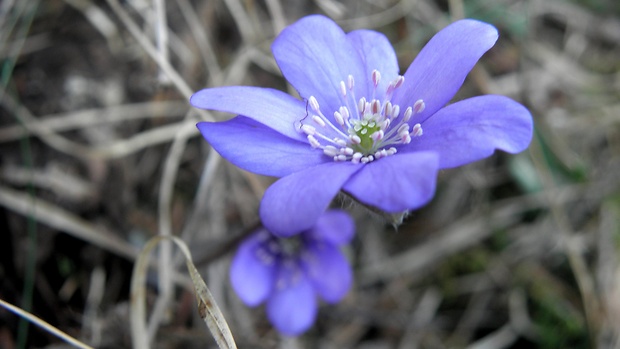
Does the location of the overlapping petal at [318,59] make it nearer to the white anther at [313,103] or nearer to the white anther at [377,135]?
the white anther at [313,103]

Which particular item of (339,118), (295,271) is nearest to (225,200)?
(295,271)

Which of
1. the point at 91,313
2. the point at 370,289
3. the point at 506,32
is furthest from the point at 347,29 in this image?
the point at 91,313

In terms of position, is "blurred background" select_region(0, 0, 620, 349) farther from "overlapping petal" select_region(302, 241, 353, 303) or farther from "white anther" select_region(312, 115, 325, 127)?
"white anther" select_region(312, 115, 325, 127)

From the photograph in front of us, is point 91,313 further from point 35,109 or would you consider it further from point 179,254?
point 35,109

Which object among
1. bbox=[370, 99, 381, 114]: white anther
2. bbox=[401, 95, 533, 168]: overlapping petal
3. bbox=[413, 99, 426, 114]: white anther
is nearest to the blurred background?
bbox=[370, 99, 381, 114]: white anther

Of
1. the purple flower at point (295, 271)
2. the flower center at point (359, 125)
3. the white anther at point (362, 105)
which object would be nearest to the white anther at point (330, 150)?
the flower center at point (359, 125)
